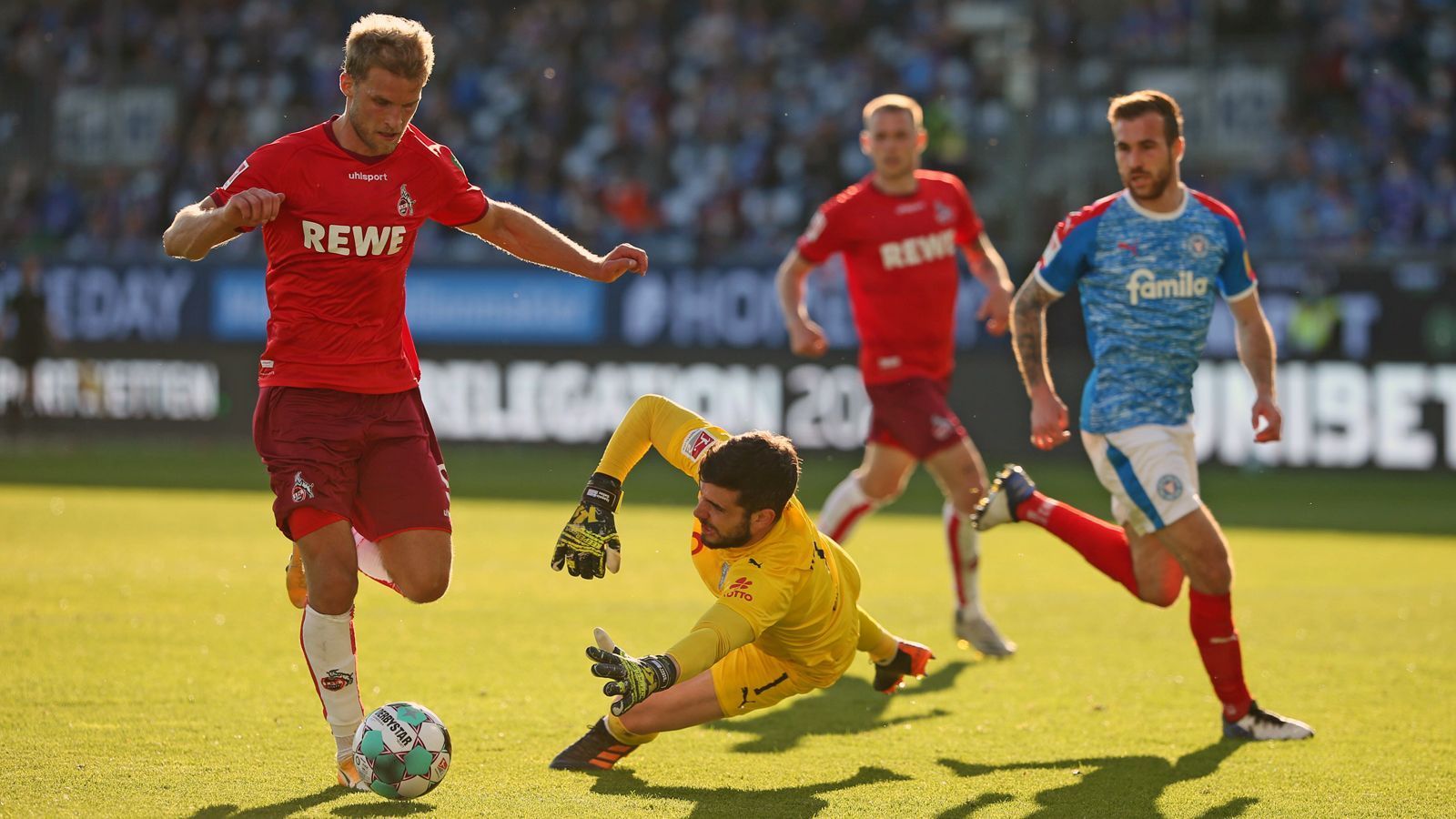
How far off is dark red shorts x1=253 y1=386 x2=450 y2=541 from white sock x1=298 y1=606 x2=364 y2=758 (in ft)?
1.02

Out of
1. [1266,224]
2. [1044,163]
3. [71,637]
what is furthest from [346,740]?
[1266,224]

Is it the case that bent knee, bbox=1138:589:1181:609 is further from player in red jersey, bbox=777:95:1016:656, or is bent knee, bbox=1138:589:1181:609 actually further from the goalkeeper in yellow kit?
player in red jersey, bbox=777:95:1016:656

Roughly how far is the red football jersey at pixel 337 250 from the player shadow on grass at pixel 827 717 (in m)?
1.86

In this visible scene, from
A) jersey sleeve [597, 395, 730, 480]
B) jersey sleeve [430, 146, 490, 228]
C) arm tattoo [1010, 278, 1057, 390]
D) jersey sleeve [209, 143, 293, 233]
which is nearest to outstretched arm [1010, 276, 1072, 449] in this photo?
arm tattoo [1010, 278, 1057, 390]

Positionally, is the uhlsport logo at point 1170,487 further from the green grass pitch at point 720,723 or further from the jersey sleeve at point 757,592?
the jersey sleeve at point 757,592

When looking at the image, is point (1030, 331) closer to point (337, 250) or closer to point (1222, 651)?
point (1222, 651)

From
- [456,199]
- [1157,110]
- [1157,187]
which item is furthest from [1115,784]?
[456,199]

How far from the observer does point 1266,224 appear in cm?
1888

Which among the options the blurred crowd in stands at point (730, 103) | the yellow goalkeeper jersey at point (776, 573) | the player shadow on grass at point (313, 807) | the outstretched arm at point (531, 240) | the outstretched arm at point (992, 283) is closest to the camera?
the player shadow on grass at point (313, 807)

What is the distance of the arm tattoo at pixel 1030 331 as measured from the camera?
22.1 feet

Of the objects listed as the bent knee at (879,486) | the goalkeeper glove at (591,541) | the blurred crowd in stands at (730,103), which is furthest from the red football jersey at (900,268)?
the blurred crowd in stands at (730,103)

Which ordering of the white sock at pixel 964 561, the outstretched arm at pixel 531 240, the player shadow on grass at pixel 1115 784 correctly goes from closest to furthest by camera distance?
1. the player shadow on grass at pixel 1115 784
2. the outstretched arm at pixel 531 240
3. the white sock at pixel 964 561

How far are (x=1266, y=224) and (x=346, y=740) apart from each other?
15373 millimetres

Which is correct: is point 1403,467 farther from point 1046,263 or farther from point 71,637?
point 71,637
